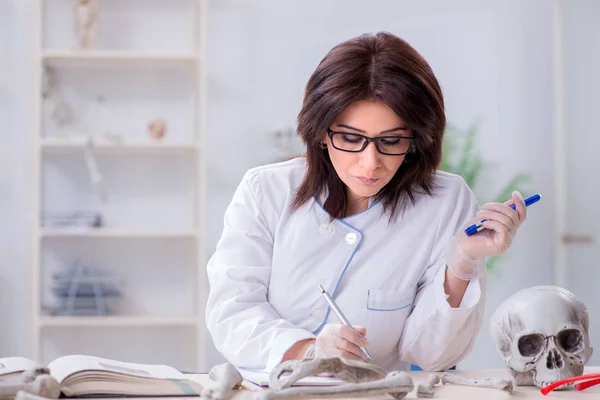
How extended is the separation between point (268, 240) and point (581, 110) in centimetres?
288

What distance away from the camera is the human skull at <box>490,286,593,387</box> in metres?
1.38

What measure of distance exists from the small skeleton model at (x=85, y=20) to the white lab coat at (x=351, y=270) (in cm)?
247

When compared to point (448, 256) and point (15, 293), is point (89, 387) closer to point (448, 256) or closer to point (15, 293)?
point (448, 256)

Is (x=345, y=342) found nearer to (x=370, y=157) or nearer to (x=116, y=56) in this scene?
(x=370, y=157)

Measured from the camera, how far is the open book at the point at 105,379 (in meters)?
1.27

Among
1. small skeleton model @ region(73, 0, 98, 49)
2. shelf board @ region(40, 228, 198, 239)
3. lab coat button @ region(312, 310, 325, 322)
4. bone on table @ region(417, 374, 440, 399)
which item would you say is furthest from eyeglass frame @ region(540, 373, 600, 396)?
small skeleton model @ region(73, 0, 98, 49)

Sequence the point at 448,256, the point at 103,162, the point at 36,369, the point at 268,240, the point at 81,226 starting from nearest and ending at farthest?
the point at 36,369 < the point at 448,256 < the point at 268,240 < the point at 81,226 < the point at 103,162

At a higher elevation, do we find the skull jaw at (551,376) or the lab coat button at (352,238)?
the lab coat button at (352,238)

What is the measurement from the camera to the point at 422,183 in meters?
1.72

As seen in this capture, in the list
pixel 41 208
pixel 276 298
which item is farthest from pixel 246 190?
pixel 41 208

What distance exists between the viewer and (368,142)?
4.94ft

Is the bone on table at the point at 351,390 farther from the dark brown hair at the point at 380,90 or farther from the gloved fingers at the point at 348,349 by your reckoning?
the dark brown hair at the point at 380,90

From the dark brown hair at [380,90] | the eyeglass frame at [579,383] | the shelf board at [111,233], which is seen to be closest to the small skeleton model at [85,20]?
the shelf board at [111,233]

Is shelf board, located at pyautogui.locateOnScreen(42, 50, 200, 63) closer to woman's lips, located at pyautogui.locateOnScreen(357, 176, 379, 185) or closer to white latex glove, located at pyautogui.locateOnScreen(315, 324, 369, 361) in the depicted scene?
woman's lips, located at pyautogui.locateOnScreen(357, 176, 379, 185)
